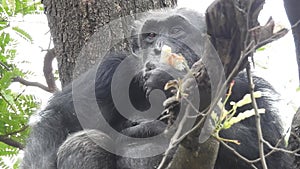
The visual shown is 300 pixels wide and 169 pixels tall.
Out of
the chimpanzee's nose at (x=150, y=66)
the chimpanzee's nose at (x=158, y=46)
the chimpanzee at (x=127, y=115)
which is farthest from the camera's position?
the chimpanzee's nose at (x=158, y=46)

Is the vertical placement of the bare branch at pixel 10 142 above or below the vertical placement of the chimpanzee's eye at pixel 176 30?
below

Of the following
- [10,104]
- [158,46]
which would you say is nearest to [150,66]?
[158,46]

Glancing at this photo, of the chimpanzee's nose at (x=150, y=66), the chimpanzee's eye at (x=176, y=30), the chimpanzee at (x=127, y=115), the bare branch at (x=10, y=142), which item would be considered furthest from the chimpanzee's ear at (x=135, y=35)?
the bare branch at (x=10, y=142)

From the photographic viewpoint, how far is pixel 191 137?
201 cm

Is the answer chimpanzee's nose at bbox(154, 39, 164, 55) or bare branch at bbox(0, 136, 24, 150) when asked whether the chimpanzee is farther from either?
bare branch at bbox(0, 136, 24, 150)

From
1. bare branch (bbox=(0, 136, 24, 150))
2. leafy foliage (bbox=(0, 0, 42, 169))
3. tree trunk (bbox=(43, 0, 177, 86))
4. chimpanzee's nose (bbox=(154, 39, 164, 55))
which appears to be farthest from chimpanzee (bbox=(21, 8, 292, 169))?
leafy foliage (bbox=(0, 0, 42, 169))

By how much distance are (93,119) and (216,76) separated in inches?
64.7

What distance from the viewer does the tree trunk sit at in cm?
373

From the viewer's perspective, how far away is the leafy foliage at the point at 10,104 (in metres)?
4.22

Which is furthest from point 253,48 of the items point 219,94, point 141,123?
point 141,123

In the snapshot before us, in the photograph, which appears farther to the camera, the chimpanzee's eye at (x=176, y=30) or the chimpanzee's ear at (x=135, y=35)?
the chimpanzee's ear at (x=135, y=35)

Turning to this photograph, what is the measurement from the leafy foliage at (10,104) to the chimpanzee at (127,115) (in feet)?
2.16

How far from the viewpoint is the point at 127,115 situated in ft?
11.6

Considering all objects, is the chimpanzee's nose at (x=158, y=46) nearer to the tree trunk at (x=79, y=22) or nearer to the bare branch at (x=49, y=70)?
the tree trunk at (x=79, y=22)
